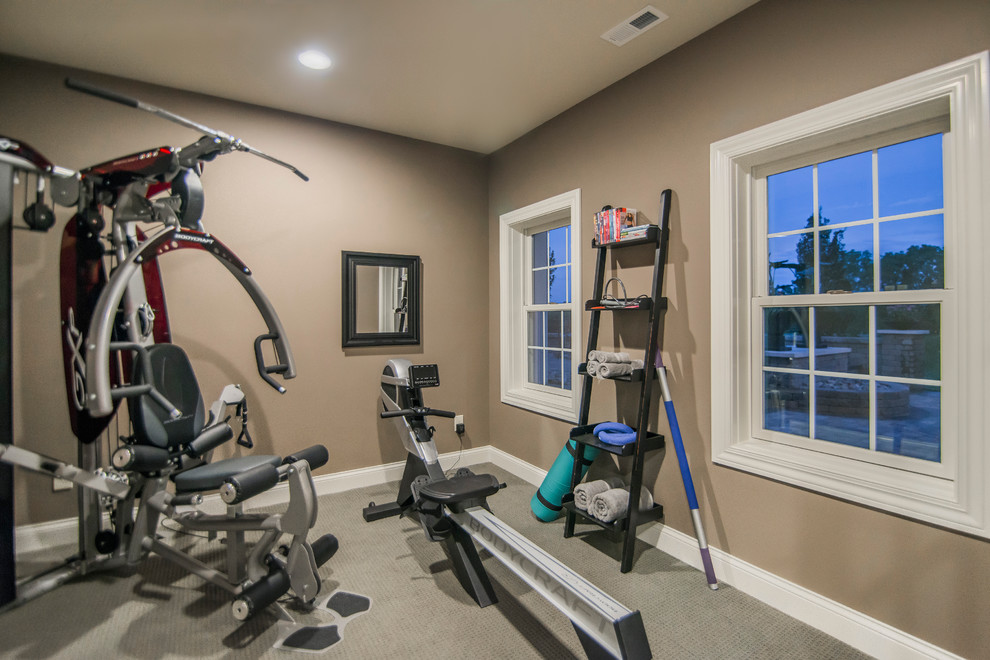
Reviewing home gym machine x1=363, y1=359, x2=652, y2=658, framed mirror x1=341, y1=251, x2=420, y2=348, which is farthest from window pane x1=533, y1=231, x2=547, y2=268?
home gym machine x1=363, y1=359, x2=652, y2=658

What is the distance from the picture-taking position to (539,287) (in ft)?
13.3

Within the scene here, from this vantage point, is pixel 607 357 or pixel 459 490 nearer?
pixel 459 490

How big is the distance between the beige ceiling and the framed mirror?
113cm

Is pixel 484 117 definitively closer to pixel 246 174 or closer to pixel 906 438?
pixel 246 174

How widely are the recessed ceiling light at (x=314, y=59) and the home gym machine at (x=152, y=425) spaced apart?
766 mm

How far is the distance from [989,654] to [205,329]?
4.08 metres

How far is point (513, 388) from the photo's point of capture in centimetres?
411

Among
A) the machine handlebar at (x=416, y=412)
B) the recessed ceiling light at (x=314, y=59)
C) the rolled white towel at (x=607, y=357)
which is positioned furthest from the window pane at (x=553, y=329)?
the recessed ceiling light at (x=314, y=59)

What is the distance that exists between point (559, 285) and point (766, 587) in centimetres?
241

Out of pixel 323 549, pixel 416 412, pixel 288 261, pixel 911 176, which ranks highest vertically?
pixel 911 176

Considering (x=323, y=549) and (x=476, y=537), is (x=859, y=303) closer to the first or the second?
(x=476, y=537)

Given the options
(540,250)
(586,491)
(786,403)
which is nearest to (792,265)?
(786,403)

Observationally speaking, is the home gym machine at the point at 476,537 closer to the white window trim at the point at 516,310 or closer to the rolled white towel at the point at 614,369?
the rolled white towel at the point at 614,369

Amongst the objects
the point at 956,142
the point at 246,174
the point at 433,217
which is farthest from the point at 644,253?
the point at 246,174
